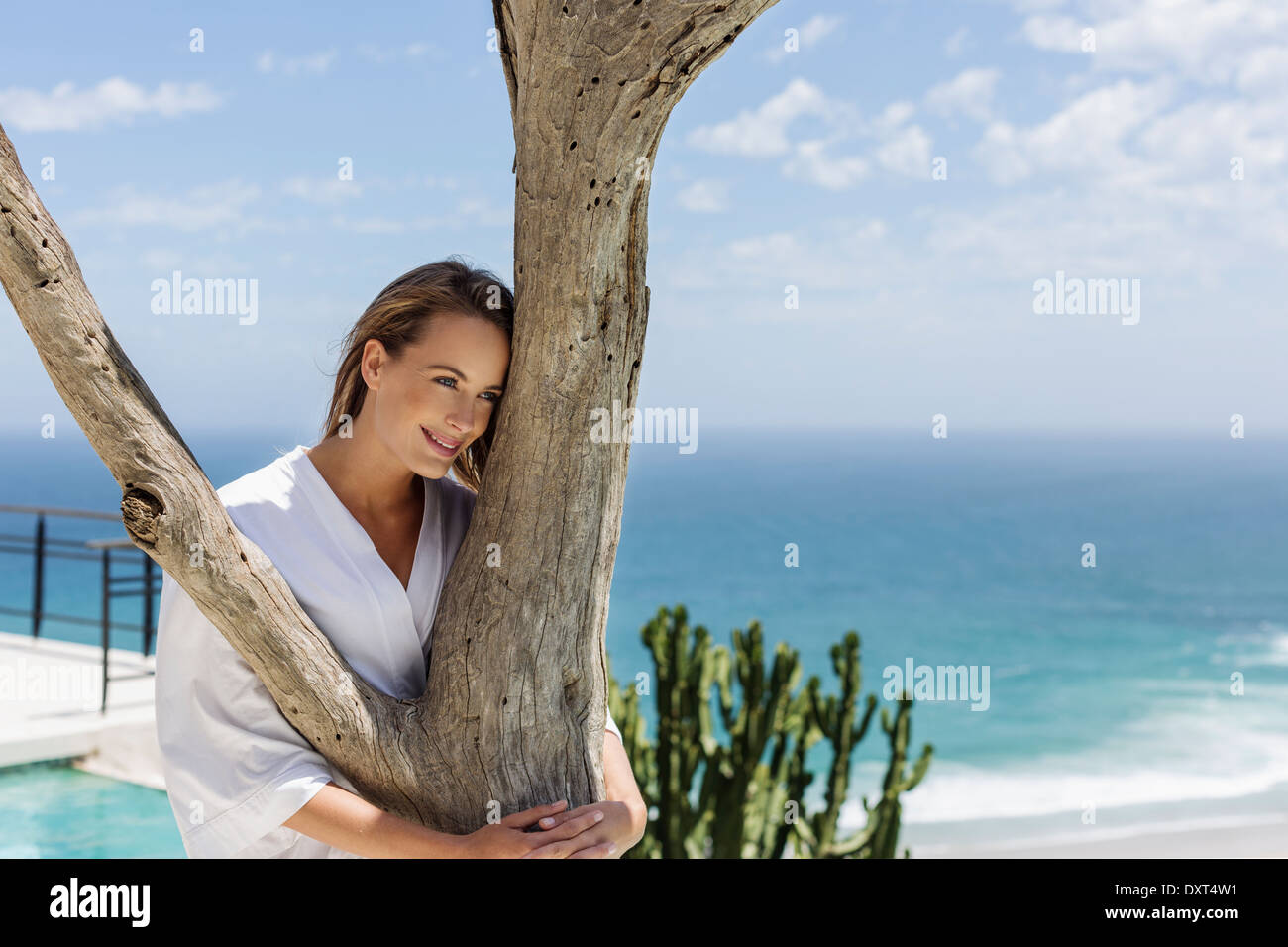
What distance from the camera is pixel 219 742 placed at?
5.03 ft

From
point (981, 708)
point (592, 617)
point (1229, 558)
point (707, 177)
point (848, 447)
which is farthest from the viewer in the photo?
point (848, 447)

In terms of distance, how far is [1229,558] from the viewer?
1412 inches

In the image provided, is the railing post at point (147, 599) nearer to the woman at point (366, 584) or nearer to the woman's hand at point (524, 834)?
the woman at point (366, 584)

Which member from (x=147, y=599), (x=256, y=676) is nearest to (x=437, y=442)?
(x=256, y=676)

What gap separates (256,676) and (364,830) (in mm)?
274

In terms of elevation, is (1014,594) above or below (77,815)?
above

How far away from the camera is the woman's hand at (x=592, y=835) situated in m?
1.50

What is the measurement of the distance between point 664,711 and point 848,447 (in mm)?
89511

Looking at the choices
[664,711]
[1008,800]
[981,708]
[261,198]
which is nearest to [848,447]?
[261,198]

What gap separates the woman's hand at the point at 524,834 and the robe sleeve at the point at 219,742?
0.79 feet

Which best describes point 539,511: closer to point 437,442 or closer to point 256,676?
point 437,442
